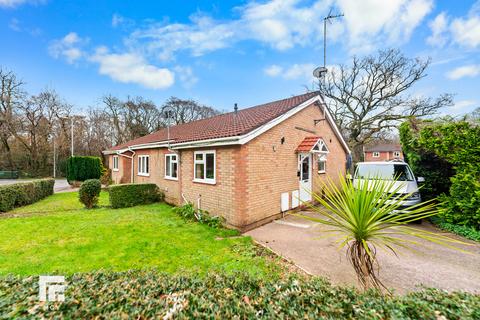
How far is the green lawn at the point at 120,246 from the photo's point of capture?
457 cm

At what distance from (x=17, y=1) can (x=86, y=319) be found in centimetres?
1656

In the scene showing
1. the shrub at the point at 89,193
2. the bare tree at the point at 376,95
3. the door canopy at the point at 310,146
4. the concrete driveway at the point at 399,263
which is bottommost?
the concrete driveway at the point at 399,263

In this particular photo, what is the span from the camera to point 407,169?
28.3ft

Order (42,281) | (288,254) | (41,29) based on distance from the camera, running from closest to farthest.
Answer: (42,281)
(288,254)
(41,29)

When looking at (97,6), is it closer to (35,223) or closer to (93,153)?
(35,223)

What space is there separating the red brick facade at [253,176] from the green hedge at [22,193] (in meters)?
8.12

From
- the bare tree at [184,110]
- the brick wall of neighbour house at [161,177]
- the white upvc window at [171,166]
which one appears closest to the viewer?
the brick wall of neighbour house at [161,177]

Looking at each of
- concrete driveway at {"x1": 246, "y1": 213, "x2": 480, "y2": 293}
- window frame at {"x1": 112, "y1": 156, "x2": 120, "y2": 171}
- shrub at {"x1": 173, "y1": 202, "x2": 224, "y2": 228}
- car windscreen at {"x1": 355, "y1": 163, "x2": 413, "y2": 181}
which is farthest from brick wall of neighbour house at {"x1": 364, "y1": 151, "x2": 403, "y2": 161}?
window frame at {"x1": 112, "y1": 156, "x2": 120, "y2": 171}

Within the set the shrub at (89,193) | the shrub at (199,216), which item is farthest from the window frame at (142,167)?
the shrub at (199,216)

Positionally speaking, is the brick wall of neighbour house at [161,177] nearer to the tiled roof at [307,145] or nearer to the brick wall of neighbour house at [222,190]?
the brick wall of neighbour house at [222,190]

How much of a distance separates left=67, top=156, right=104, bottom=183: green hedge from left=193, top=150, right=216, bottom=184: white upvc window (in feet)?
56.1

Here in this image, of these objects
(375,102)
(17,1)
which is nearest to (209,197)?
(17,1)

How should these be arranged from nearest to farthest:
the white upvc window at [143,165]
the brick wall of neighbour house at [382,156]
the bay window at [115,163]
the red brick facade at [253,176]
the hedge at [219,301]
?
the hedge at [219,301] < the red brick facade at [253,176] < the white upvc window at [143,165] < the bay window at [115,163] < the brick wall of neighbour house at [382,156]

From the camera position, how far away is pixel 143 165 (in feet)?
48.0
